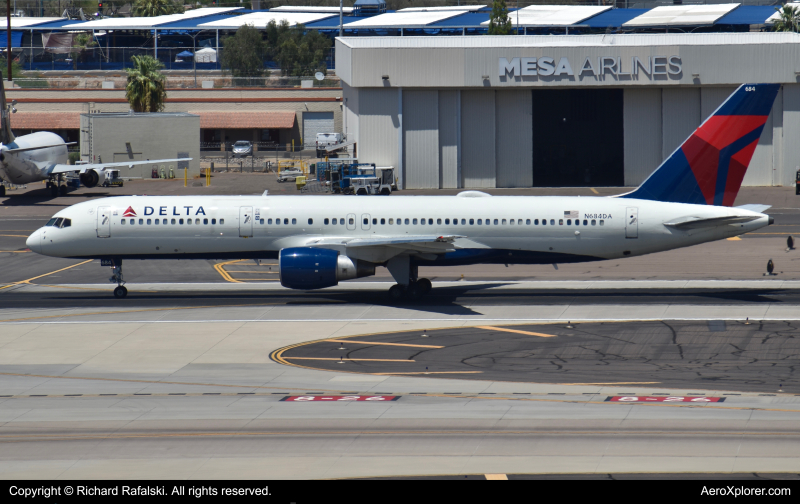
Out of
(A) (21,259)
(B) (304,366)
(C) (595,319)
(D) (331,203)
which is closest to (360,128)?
(A) (21,259)

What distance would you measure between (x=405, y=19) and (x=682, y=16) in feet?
137

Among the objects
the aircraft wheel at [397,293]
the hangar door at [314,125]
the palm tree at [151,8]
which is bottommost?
the aircraft wheel at [397,293]

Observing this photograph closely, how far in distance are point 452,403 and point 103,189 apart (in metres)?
64.5

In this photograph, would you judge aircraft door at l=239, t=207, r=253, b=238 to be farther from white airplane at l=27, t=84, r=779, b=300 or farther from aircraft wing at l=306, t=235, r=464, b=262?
aircraft wing at l=306, t=235, r=464, b=262

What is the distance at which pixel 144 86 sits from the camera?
98188 mm

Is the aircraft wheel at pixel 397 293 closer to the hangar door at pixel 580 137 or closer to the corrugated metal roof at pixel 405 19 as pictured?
the hangar door at pixel 580 137

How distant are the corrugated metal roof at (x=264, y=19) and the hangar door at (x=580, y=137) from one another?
7285 centimetres

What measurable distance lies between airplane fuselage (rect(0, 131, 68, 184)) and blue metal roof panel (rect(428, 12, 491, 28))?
71.8 meters

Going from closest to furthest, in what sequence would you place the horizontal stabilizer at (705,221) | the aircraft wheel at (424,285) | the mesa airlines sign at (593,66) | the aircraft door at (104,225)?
the horizontal stabilizer at (705,221) → the aircraft door at (104,225) → the aircraft wheel at (424,285) → the mesa airlines sign at (593,66)

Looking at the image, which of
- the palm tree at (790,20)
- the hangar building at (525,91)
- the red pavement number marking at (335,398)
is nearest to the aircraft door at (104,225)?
the red pavement number marking at (335,398)

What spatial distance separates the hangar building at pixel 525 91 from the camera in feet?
246

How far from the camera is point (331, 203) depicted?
39.4 meters

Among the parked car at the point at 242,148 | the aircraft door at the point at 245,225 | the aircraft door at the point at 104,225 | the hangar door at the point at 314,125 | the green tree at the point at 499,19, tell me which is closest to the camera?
the aircraft door at the point at 245,225
